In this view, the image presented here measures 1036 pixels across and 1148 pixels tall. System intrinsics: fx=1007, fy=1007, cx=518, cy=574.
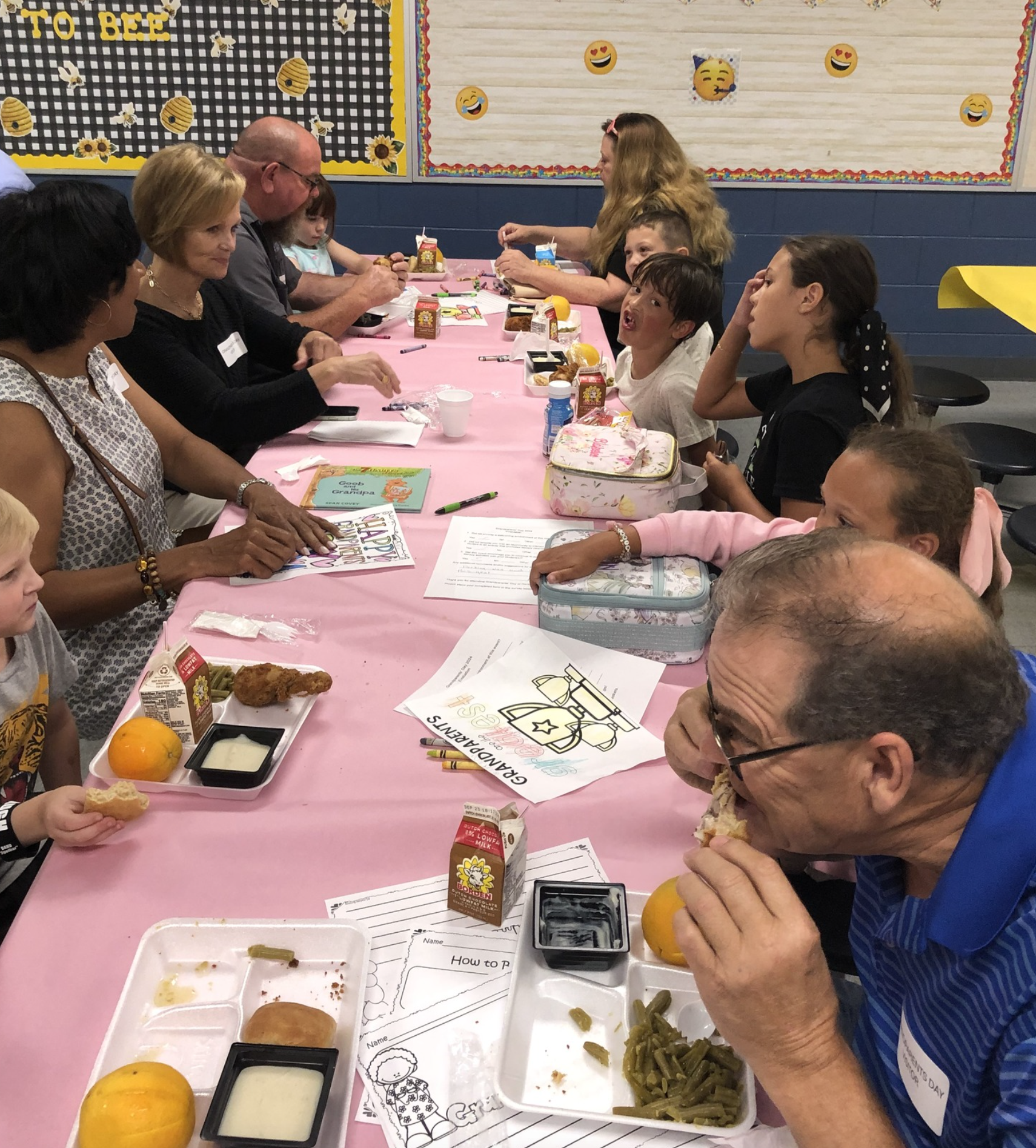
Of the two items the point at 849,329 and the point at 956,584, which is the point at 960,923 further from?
the point at 849,329

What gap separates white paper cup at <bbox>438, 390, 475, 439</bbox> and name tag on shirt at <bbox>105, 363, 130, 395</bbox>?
774mm

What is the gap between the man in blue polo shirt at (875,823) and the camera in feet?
2.84

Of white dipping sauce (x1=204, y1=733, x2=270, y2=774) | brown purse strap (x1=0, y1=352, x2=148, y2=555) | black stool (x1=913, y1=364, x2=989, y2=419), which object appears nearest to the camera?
white dipping sauce (x1=204, y1=733, x2=270, y2=774)

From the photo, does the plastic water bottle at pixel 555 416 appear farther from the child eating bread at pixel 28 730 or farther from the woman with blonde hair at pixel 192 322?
the child eating bread at pixel 28 730

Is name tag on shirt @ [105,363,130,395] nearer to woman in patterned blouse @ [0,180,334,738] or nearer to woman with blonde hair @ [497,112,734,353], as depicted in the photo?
woman in patterned blouse @ [0,180,334,738]

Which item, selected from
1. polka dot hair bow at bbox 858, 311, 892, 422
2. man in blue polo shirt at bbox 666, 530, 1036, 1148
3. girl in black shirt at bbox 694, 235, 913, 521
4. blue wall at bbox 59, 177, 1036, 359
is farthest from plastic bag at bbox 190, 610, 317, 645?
blue wall at bbox 59, 177, 1036, 359

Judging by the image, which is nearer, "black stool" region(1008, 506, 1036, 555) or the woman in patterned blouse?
the woman in patterned blouse

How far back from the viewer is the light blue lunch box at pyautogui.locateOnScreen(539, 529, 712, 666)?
1.70 metres

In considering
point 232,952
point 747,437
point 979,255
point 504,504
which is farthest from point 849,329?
point 979,255

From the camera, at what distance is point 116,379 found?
7.30ft

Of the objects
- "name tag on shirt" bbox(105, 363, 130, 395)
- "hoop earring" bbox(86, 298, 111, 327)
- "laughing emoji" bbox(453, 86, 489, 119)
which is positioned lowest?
"name tag on shirt" bbox(105, 363, 130, 395)

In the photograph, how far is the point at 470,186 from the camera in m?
5.38

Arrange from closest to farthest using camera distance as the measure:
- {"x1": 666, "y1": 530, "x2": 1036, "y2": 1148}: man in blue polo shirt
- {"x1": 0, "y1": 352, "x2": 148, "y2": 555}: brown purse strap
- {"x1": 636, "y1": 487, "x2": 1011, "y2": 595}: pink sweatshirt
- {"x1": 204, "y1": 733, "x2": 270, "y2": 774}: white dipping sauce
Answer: {"x1": 666, "y1": 530, "x2": 1036, "y2": 1148}: man in blue polo shirt
{"x1": 204, "y1": 733, "x2": 270, "y2": 774}: white dipping sauce
{"x1": 636, "y1": 487, "x2": 1011, "y2": 595}: pink sweatshirt
{"x1": 0, "y1": 352, "x2": 148, "y2": 555}: brown purse strap

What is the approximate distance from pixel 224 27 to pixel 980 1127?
556 centimetres
